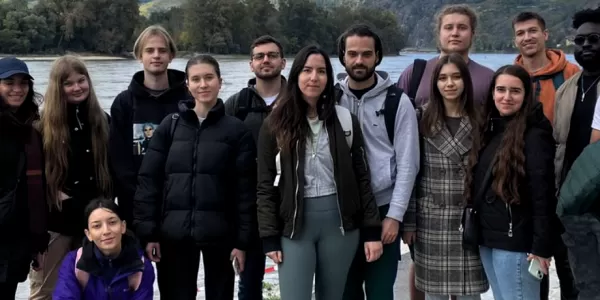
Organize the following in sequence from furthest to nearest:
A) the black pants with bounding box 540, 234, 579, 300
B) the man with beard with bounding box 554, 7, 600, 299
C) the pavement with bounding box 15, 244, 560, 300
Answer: the pavement with bounding box 15, 244, 560, 300 → the black pants with bounding box 540, 234, 579, 300 → the man with beard with bounding box 554, 7, 600, 299

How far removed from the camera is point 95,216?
325cm

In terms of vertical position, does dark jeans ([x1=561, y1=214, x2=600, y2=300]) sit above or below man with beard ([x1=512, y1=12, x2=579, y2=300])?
below

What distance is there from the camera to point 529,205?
3.01 metres

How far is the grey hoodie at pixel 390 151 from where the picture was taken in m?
3.18

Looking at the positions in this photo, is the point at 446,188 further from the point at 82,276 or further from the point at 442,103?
the point at 82,276

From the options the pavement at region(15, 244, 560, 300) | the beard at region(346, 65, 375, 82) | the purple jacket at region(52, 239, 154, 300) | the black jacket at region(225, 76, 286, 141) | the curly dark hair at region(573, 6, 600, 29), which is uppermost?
the curly dark hair at region(573, 6, 600, 29)

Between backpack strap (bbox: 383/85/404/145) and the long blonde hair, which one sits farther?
the long blonde hair

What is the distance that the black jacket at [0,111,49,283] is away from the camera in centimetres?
321

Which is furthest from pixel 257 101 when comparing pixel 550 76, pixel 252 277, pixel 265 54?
pixel 550 76

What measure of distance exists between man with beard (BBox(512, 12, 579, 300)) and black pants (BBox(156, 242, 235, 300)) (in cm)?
184

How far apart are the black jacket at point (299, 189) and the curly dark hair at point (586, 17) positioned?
1.48 metres

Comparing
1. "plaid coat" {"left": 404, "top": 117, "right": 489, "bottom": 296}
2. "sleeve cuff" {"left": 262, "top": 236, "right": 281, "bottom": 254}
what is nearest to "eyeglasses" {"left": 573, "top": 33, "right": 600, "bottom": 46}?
"plaid coat" {"left": 404, "top": 117, "right": 489, "bottom": 296}

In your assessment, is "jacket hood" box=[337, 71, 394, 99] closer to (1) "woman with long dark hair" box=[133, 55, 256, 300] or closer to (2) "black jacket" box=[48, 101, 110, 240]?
(1) "woman with long dark hair" box=[133, 55, 256, 300]

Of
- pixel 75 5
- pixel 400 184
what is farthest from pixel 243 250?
pixel 75 5
